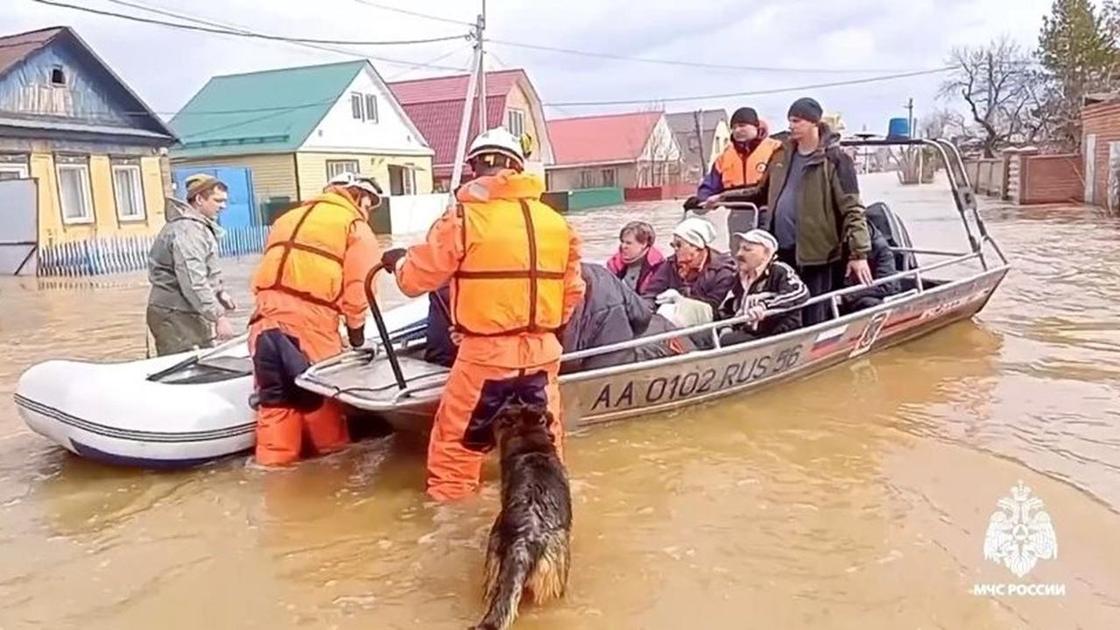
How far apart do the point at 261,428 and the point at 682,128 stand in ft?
208

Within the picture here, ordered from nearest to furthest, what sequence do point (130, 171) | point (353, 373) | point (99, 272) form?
1. point (353, 373)
2. point (99, 272)
3. point (130, 171)

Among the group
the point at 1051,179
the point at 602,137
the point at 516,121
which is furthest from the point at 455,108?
the point at 1051,179

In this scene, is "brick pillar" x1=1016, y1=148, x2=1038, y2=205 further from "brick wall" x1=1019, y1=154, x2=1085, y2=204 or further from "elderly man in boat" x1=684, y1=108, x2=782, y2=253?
"elderly man in boat" x1=684, y1=108, x2=782, y2=253

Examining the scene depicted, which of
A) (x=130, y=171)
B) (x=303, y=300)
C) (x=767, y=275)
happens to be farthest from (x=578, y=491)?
(x=130, y=171)

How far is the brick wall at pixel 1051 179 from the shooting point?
85.0ft

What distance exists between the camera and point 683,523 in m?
4.35

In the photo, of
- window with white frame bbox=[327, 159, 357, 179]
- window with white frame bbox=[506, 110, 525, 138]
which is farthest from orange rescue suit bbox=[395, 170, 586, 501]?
window with white frame bbox=[506, 110, 525, 138]

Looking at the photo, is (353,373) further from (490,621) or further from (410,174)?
(410,174)

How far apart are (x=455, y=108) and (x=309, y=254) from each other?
108 feet

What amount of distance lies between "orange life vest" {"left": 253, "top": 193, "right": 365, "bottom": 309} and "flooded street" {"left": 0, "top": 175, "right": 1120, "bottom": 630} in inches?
38.4

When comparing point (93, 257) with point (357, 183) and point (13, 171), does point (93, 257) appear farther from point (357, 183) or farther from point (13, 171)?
point (357, 183)

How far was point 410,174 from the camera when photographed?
3152cm

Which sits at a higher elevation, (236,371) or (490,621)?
(236,371)

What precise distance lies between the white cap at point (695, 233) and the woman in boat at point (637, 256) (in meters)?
0.53
